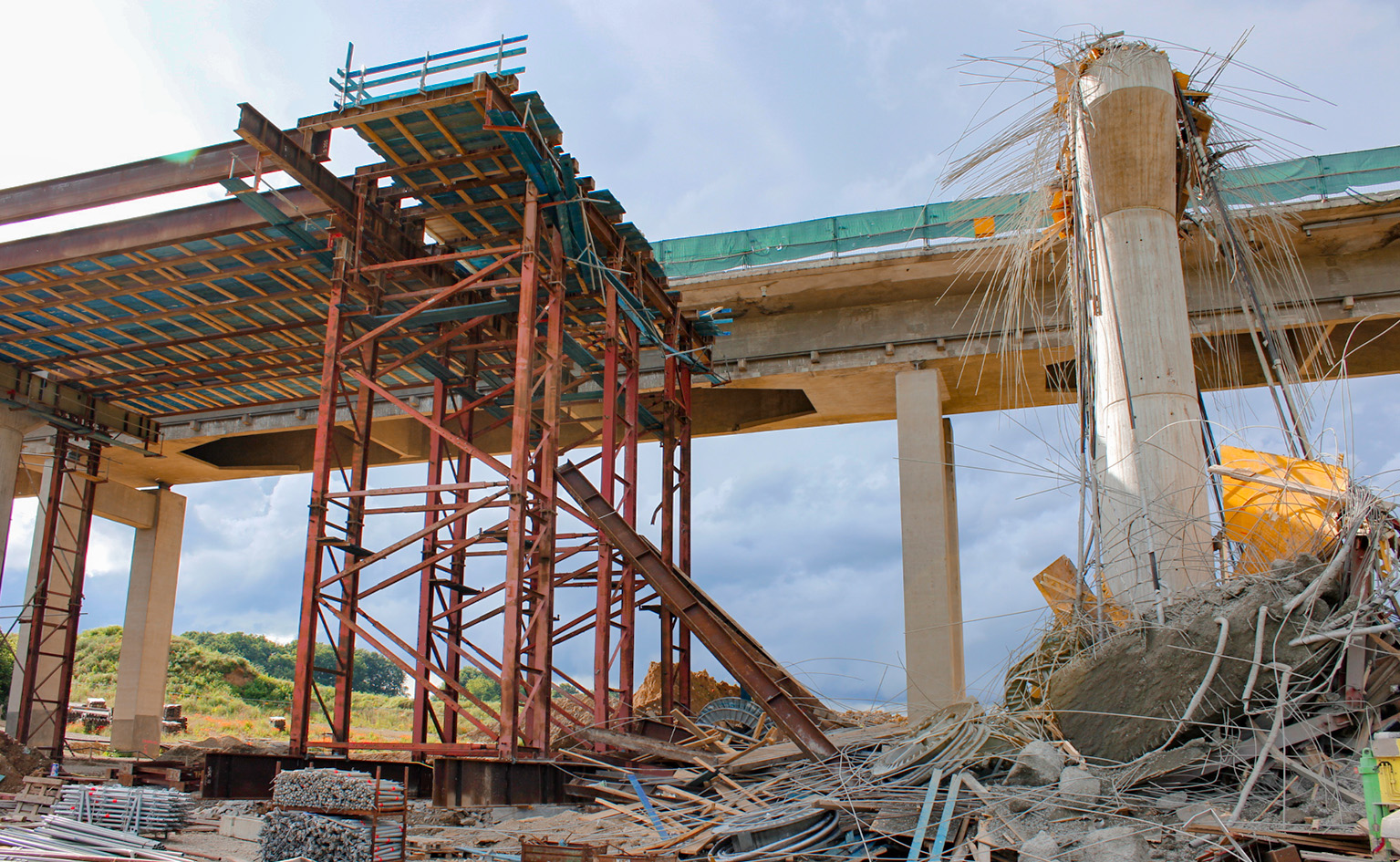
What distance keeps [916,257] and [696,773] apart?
12.3m

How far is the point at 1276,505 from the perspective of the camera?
717cm

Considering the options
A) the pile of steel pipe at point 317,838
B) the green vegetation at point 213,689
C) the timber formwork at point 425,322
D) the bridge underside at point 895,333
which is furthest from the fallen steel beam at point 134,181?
the green vegetation at point 213,689

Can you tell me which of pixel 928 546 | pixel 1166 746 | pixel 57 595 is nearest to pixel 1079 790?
pixel 1166 746

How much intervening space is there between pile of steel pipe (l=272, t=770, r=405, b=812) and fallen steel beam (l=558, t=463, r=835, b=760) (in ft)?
17.8

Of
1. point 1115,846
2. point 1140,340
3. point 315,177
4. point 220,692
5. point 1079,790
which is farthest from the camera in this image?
point 220,692

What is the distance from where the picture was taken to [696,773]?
11.8m

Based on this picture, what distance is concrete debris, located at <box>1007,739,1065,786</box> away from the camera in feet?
23.4

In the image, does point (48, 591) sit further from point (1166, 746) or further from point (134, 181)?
point (1166, 746)

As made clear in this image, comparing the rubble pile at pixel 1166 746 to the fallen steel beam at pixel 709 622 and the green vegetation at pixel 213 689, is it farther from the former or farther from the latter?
the green vegetation at pixel 213 689

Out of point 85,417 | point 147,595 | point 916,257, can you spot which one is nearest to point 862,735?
point 916,257

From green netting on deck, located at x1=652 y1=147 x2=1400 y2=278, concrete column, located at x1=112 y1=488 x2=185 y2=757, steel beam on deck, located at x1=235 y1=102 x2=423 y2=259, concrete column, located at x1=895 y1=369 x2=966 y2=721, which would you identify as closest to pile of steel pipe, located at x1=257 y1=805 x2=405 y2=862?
steel beam on deck, located at x1=235 y1=102 x2=423 y2=259

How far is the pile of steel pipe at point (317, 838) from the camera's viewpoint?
861 centimetres

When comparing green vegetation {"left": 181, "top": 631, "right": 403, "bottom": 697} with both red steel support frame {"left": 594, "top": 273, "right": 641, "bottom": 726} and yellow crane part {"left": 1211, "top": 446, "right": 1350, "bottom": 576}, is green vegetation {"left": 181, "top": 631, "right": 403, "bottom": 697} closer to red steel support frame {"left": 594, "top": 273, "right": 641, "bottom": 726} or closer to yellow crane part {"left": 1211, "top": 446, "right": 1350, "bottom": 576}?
red steel support frame {"left": 594, "top": 273, "right": 641, "bottom": 726}

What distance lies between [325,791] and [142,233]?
12.7m
